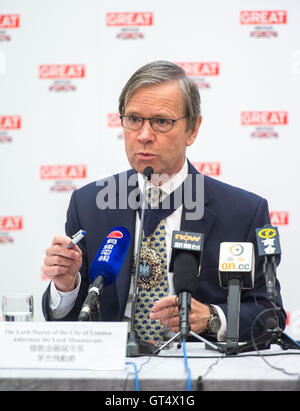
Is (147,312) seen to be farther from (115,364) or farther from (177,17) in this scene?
(177,17)

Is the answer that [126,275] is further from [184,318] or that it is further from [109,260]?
[184,318]

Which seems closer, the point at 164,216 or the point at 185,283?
the point at 185,283

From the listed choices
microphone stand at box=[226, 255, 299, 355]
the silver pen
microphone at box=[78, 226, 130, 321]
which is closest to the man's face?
microphone at box=[78, 226, 130, 321]

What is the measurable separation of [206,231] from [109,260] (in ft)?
2.38

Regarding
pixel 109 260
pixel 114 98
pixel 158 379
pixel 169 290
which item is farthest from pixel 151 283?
pixel 114 98

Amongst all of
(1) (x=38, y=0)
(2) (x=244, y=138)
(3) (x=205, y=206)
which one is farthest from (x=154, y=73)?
(1) (x=38, y=0)

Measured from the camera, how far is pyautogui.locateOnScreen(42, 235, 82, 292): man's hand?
Answer: 5.34 feet

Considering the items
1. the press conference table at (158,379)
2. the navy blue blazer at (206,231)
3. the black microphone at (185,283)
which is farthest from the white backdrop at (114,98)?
the press conference table at (158,379)

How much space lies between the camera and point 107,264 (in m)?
1.52

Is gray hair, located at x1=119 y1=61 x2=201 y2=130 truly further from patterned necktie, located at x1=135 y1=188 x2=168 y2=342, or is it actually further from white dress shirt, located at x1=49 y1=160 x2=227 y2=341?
patterned necktie, located at x1=135 y1=188 x2=168 y2=342

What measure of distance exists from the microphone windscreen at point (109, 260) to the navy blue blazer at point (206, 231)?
427mm

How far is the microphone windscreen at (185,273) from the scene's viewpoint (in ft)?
4.76

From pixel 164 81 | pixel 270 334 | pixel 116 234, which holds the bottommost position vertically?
pixel 270 334
